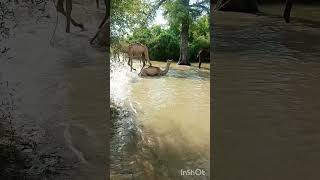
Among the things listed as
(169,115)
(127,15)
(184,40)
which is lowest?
(169,115)

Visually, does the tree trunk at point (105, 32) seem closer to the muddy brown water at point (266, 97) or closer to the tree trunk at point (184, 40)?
the tree trunk at point (184, 40)

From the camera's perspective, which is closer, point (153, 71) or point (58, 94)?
point (58, 94)

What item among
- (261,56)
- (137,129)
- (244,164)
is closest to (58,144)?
(137,129)

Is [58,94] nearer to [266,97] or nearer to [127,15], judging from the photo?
[127,15]

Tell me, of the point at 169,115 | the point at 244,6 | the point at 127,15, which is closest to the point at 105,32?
the point at 127,15

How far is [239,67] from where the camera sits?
1845 millimetres

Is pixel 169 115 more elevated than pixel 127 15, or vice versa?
pixel 127 15

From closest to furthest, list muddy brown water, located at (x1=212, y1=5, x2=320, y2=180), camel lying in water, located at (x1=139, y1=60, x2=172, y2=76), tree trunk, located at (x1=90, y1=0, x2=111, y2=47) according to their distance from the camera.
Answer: muddy brown water, located at (x1=212, y1=5, x2=320, y2=180)
tree trunk, located at (x1=90, y1=0, x2=111, y2=47)
camel lying in water, located at (x1=139, y1=60, x2=172, y2=76)

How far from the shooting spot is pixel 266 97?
1.83 m

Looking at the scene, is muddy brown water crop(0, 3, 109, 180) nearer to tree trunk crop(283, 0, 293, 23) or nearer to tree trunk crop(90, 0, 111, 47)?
tree trunk crop(90, 0, 111, 47)

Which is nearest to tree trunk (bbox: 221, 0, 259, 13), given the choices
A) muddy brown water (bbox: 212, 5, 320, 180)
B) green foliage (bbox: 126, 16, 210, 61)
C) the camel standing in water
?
muddy brown water (bbox: 212, 5, 320, 180)

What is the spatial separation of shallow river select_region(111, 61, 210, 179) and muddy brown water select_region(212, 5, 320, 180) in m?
0.07

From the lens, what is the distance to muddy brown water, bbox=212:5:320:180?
1732mm

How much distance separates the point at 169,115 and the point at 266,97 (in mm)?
437
